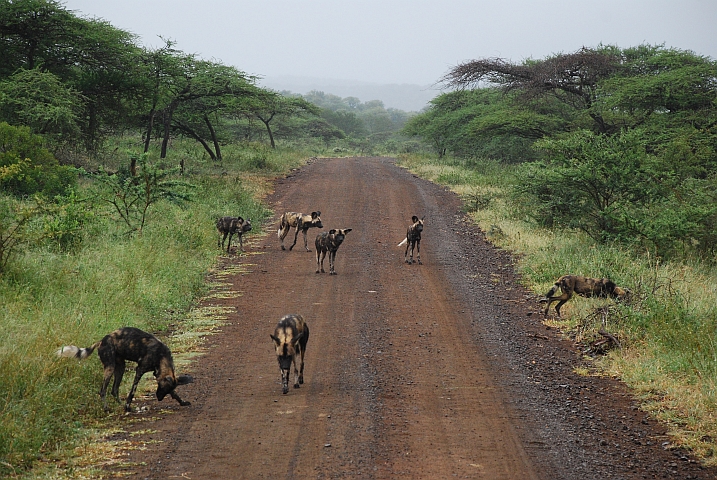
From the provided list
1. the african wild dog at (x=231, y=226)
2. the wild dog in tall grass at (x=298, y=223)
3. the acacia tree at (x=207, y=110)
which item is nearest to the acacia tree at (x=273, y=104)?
the acacia tree at (x=207, y=110)

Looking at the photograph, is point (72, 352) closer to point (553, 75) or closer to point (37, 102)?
point (37, 102)

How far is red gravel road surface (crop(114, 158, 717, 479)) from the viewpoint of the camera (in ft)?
18.5

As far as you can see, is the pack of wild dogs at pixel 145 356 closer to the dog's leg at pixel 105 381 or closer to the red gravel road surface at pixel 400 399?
the dog's leg at pixel 105 381

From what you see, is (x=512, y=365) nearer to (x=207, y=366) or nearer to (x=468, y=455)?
(x=468, y=455)

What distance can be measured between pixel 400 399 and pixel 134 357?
263 centimetres

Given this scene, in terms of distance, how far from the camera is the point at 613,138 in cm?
1605

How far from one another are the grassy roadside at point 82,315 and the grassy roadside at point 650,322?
16.4ft

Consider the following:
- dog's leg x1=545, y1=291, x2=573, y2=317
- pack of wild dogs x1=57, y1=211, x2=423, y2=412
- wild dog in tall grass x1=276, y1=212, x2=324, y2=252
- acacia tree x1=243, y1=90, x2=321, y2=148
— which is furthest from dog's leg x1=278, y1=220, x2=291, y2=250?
acacia tree x1=243, y1=90, x2=321, y2=148

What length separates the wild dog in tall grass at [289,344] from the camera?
7156 millimetres

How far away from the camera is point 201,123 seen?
31.6 metres

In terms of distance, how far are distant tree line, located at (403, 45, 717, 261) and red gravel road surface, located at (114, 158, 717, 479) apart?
136 inches

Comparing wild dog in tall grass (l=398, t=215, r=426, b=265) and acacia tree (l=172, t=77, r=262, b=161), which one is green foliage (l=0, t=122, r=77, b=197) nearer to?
wild dog in tall grass (l=398, t=215, r=426, b=265)

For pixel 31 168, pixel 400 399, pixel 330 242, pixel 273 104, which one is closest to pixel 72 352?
pixel 400 399

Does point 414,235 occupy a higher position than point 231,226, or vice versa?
point 414,235
